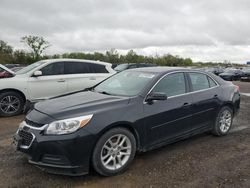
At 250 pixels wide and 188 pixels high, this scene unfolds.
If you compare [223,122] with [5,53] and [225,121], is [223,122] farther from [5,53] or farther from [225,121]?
[5,53]

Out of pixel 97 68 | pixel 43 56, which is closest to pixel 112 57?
pixel 43 56

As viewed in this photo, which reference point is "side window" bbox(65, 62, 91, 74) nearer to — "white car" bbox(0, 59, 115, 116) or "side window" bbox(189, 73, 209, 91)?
"white car" bbox(0, 59, 115, 116)

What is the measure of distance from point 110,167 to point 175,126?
141 centimetres

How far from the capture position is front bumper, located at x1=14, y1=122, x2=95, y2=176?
3.61m

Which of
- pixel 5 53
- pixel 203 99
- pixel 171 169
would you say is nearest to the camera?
pixel 171 169

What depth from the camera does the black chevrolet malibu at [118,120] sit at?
3.66 meters

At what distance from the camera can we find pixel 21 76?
8.14 metres

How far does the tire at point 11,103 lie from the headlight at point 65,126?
185 inches

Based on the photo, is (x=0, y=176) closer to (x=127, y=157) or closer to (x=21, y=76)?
(x=127, y=157)

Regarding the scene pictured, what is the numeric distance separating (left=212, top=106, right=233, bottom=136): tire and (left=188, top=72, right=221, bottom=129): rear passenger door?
21cm

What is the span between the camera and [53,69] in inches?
336

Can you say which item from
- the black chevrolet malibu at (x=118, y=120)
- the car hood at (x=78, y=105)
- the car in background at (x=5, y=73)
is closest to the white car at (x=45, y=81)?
the car in background at (x=5, y=73)

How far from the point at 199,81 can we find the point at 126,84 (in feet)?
5.14

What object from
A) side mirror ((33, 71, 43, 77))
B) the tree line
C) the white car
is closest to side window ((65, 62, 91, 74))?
the white car
